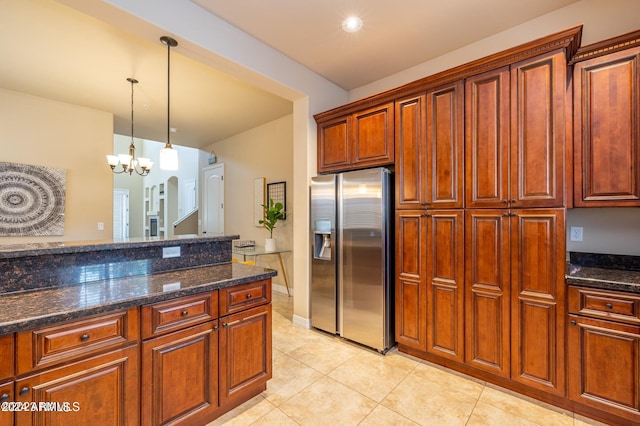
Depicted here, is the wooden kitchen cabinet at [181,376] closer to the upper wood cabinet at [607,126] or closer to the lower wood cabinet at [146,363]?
the lower wood cabinet at [146,363]

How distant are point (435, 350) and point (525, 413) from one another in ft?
2.23

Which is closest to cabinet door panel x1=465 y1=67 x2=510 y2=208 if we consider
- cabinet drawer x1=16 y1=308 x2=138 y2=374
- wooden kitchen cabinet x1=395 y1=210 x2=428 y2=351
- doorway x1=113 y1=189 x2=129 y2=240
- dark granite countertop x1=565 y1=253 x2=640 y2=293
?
wooden kitchen cabinet x1=395 y1=210 x2=428 y2=351

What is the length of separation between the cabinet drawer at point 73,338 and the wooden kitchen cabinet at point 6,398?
5 centimetres

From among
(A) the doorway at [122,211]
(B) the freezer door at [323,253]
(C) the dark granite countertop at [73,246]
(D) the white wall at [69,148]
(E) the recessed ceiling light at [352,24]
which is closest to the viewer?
(C) the dark granite countertop at [73,246]

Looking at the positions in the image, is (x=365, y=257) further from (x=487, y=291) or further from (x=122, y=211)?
(x=122, y=211)

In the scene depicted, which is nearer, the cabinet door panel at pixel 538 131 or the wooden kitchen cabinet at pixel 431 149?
the cabinet door panel at pixel 538 131

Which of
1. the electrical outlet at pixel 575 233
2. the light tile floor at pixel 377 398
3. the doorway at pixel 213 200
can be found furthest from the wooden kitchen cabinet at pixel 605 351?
the doorway at pixel 213 200

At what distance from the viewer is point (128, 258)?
6.06 ft

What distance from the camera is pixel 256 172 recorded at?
5.32 meters

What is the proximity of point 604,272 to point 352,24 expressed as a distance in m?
2.72

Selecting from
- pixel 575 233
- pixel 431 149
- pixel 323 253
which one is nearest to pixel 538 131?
pixel 431 149

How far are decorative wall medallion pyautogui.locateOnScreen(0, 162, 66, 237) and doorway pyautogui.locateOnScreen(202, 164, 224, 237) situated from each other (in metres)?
2.60

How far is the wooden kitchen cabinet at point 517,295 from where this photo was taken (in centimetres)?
192

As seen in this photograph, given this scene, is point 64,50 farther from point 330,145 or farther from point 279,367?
point 279,367
